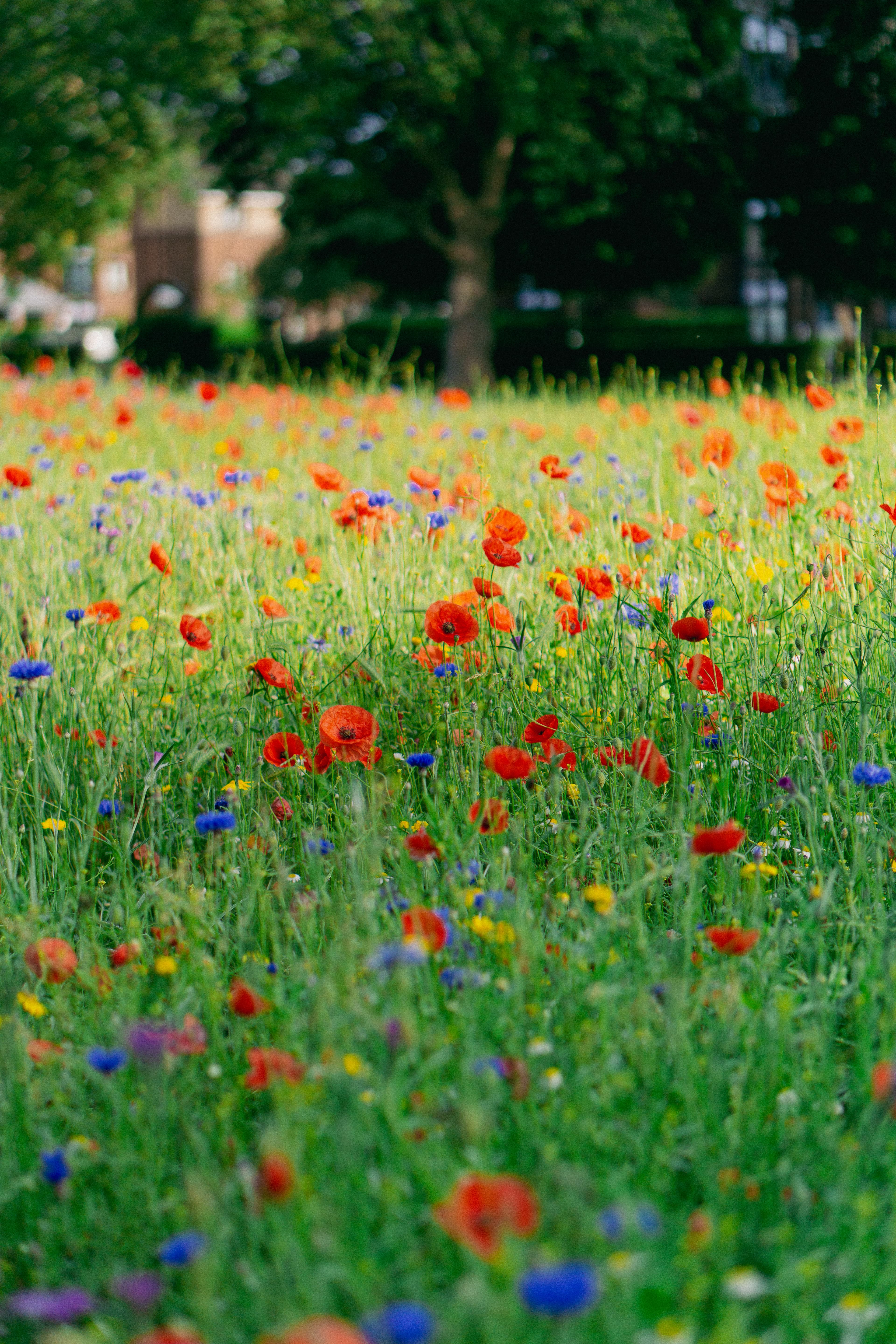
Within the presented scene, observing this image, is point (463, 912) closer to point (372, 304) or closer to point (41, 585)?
point (41, 585)

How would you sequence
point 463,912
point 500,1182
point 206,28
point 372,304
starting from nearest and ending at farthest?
point 500,1182 → point 463,912 → point 206,28 → point 372,304

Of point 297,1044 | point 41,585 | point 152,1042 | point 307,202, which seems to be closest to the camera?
point 152,1042

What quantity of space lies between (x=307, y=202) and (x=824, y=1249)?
17.5 m

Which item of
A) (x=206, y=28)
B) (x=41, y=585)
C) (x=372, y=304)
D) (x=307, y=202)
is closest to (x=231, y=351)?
(x=307, y=202)

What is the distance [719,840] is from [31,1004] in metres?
0.87

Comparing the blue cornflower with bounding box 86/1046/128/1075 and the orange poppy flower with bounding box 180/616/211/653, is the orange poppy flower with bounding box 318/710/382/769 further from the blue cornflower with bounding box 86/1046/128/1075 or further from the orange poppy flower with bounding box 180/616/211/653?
the blue cornflower with bounding box 86/1046/128/1075

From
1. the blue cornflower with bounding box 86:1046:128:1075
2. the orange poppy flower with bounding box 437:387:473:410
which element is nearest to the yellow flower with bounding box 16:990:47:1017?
the blue cornflower with bounding box 86:1046:128:1075

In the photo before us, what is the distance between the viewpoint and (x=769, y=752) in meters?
2.44

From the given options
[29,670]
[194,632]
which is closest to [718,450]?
[194,632]

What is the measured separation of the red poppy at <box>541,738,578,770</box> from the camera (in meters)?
1.95

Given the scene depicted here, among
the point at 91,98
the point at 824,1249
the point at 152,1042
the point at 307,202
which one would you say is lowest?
the point at 824,1249

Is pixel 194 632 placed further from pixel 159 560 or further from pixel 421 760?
pixel 421 760

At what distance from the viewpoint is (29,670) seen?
212cm

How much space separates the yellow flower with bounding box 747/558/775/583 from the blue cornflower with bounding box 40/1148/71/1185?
1.81 meters
